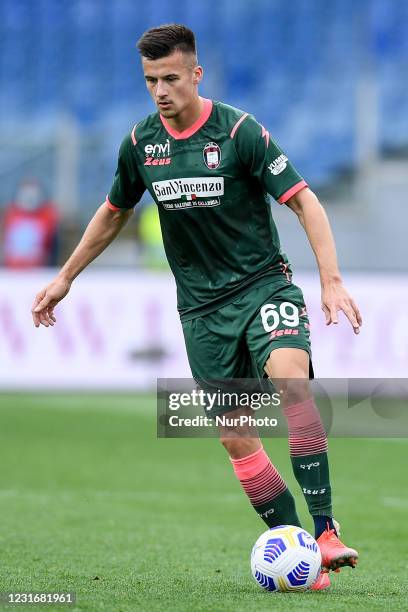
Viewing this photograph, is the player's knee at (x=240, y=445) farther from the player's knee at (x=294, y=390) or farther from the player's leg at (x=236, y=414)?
the player's knee at (x=294, y=390)

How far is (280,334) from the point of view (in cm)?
476

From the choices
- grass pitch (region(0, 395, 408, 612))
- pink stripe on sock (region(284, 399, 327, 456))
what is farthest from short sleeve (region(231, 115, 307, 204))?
grass pitch (region(0, 395, 408, 612))

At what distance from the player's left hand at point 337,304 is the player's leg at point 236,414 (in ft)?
1.78

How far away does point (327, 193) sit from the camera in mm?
18031

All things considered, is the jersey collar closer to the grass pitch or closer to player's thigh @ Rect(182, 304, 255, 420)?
player's thigh @ Rect(182, 304, 255, 420)

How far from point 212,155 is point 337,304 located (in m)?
0.88

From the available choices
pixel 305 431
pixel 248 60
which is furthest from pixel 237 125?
pixel 248 60

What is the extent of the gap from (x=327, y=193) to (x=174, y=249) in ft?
43.2

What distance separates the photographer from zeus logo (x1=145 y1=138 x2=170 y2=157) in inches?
196

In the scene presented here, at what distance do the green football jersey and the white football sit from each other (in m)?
1.04

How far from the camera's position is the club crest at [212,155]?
489cm

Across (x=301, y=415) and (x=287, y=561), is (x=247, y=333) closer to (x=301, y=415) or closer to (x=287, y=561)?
(x=301, y=415)

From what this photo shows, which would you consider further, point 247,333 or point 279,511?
point 279,511

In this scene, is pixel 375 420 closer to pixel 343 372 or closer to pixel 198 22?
pixel 343 372
